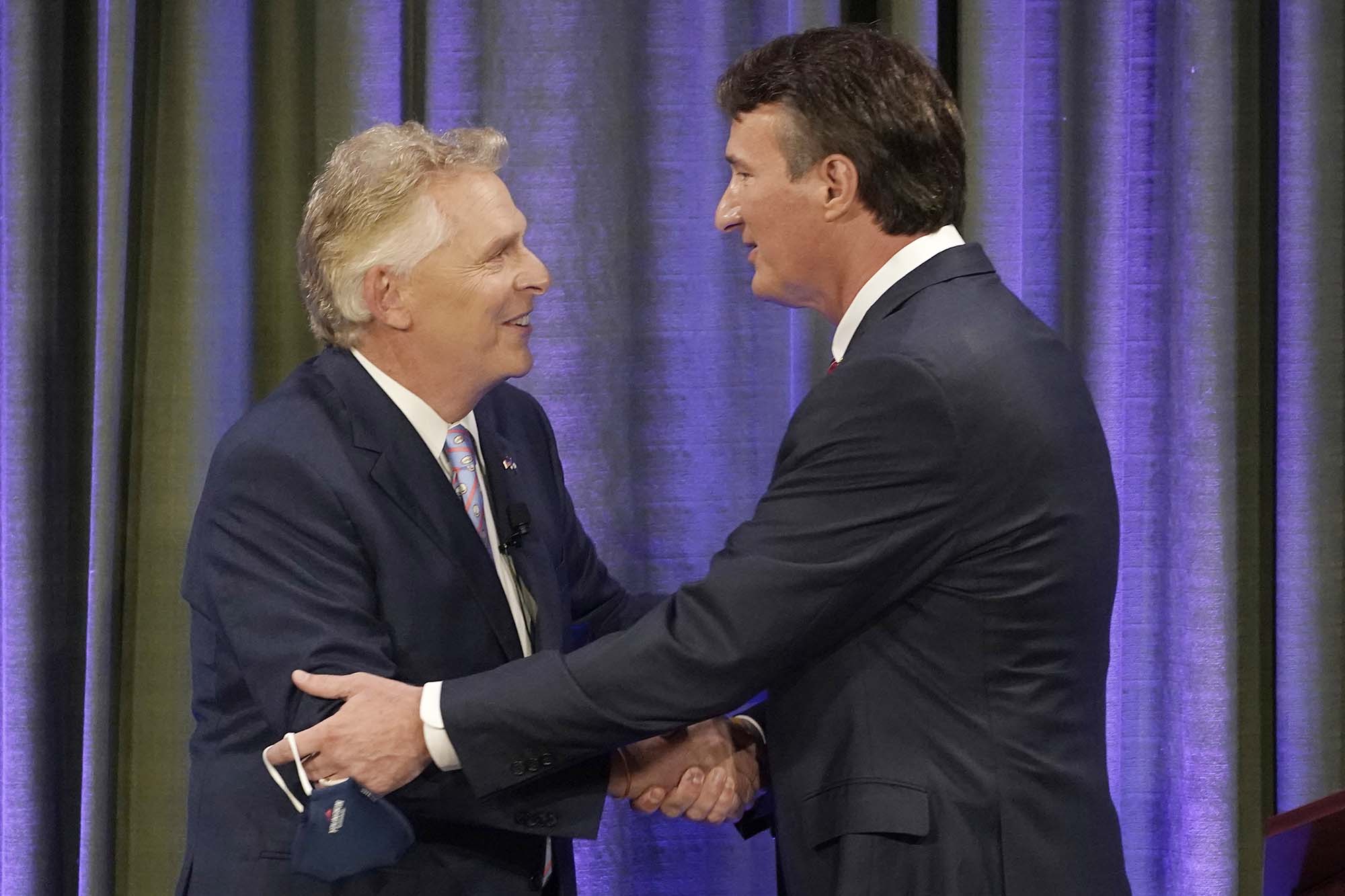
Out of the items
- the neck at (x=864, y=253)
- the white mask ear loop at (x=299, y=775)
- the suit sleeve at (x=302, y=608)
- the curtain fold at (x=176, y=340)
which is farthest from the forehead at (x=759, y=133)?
the curtain fold at (x=176, y=340)

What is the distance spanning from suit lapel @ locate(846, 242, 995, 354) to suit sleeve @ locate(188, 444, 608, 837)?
2.37 feet

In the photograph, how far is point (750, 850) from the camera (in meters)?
2.79

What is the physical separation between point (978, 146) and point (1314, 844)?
142 centimetres

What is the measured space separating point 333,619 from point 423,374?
403 millimetres

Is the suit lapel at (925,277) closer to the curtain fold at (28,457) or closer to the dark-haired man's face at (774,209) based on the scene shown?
the dark-haired man's face at (774,209)

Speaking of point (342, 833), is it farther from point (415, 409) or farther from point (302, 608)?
point (415, 409)

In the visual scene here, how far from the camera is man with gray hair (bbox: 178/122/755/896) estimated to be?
1.82 m

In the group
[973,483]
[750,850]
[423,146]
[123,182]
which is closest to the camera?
[973,483]

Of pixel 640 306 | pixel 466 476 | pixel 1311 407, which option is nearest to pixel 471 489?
pixel 466 476

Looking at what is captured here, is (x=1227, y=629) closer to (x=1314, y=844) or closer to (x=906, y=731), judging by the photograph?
(x=1314, y=844)

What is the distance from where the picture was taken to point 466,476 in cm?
207

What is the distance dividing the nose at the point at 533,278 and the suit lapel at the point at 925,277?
21.5 inches

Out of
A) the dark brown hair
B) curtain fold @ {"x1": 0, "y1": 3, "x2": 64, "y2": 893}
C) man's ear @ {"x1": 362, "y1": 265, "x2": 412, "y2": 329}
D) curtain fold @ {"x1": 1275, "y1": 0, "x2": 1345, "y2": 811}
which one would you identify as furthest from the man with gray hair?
curtain fold @ {"x1": 1275, "y1": 0, "x2": 1345, "y2": 811}

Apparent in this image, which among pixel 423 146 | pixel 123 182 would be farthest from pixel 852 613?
pixel 123 182
